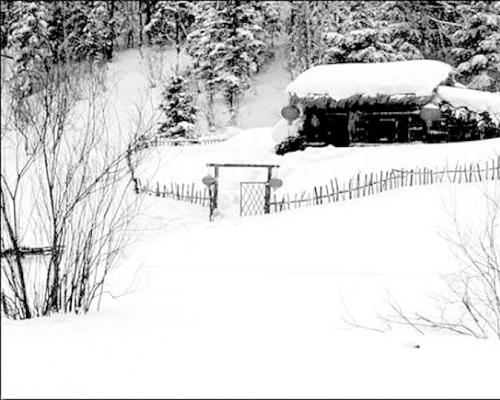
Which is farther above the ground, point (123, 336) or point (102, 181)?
point (102, 181)

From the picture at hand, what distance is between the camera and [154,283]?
7.60 metres

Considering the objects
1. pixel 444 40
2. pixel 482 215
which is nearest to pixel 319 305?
pixel 482 215

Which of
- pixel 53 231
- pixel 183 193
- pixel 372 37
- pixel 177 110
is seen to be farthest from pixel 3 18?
pixel 372 37

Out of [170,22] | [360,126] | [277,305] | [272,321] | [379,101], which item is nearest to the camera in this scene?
[272,321]

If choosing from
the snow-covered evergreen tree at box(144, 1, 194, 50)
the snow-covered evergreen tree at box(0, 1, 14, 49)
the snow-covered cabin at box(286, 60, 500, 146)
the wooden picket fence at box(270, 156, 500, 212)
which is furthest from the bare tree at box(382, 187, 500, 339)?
the snow-covered evergreen tree at box(144, 1, 194, 50)

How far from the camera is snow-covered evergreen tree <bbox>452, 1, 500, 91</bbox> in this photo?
78.8ft

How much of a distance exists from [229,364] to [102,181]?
143 inches

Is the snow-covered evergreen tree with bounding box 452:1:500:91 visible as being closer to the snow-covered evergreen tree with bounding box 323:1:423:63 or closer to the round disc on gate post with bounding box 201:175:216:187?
the snow-covered evergreen tree with bounding box 323:1:423:63

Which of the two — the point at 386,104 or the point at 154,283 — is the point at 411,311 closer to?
the point at 154,283

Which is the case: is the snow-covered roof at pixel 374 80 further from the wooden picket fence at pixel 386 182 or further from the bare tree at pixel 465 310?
the bare tree at pixel 465 310

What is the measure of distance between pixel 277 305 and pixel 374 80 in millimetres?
14507

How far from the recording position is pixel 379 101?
19.4 m

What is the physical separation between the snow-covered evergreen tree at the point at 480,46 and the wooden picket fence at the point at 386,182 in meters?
11.3

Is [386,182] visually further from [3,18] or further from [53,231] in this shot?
[53,231]
